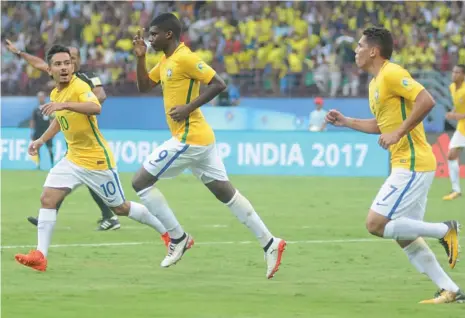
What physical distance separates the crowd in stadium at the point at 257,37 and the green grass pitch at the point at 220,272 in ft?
41.9

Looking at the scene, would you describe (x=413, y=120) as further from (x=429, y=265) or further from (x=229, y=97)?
(x=229, y=97)

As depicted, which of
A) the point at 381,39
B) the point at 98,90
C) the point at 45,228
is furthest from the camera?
the point at 98,90

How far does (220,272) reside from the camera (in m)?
11.7

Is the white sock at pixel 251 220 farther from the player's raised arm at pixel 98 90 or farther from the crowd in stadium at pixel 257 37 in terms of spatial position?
the crowd in stadium at pixel 257 37

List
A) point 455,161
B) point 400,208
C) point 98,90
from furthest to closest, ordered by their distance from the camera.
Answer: point 455,161 < point 98,90 < point 400,208

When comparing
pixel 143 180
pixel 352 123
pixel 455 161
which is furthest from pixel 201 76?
pixel 455 161

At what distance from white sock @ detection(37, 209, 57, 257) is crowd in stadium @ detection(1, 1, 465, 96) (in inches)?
812

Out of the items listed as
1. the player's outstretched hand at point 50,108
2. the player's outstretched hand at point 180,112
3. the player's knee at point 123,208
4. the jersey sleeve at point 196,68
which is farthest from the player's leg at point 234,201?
the player's outstretched hand at point 50,108

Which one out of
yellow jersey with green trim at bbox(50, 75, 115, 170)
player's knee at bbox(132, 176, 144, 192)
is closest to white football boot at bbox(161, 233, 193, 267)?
player's knee at bbox(132, 176, 144, 192)

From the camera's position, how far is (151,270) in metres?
11.9

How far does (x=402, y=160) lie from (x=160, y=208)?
10.4ft

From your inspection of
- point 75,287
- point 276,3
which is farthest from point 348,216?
point 276,3

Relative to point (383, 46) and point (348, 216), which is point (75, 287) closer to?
point (383, 46)

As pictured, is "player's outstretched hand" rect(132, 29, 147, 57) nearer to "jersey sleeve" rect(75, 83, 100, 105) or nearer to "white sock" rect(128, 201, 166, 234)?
"jersey sleeve" rect(75, 83, 100, 105)
